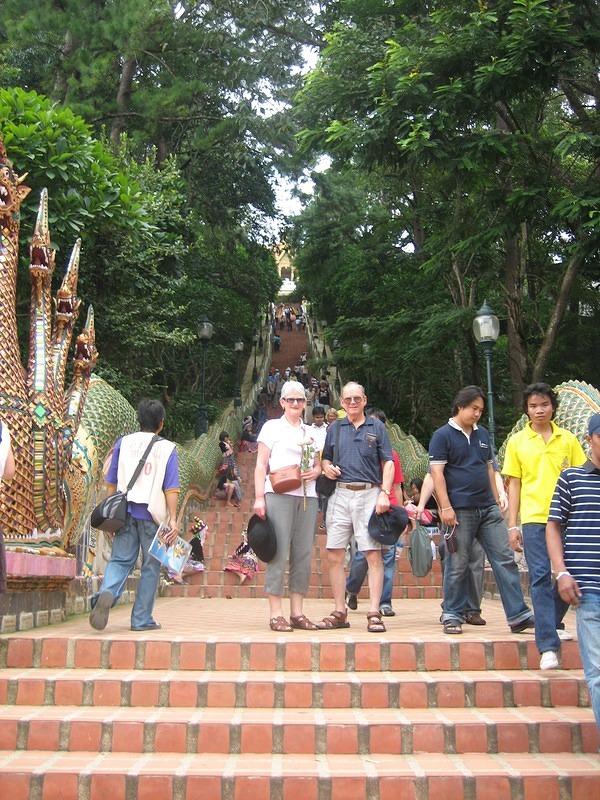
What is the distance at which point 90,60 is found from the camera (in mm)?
17938

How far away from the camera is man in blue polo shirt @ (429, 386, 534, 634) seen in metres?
5.59

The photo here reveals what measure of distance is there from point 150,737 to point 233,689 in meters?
0.53

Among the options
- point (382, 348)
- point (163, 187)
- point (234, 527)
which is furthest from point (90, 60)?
point (234, 527)

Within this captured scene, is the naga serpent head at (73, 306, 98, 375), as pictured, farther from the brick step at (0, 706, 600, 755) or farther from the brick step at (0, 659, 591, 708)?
the brick step at (0, 706, 600, 755)

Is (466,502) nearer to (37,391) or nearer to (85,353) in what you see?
(37,391)

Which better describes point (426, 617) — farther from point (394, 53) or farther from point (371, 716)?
point (394, 53)

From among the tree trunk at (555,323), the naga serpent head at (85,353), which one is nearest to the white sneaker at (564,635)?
the naga serpent head at (85,353)

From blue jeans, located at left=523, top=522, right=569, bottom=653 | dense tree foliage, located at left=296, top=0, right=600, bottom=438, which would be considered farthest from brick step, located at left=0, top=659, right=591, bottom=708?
dense tree foliage, located at left=296, top=0, right=600, bottom=438

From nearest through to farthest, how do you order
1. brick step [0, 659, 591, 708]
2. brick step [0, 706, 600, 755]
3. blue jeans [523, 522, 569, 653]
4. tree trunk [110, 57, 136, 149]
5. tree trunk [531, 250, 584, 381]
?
brick step [0, 706, 600, 755] < brick step [0, 659, 591, 708] < blue jeans [523, 522, 569, 653] < tree trunk [531, 250, 584, 381] < tree trunk [110, 57, 136, 149]

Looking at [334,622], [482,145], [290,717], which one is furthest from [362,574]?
[482,145]

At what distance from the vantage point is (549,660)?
467cm

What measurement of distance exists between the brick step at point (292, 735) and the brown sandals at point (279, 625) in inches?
52.7

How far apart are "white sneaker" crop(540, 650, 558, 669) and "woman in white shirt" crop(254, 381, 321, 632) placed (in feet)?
5.34

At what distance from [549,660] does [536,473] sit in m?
1.08
